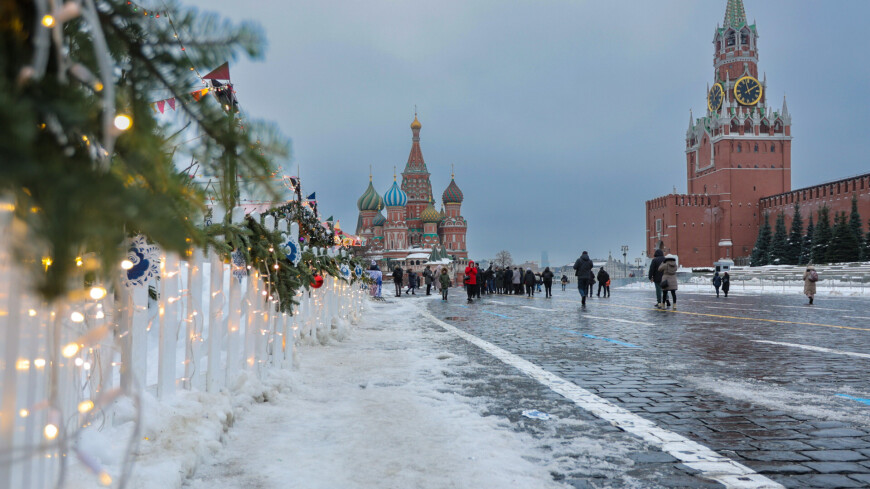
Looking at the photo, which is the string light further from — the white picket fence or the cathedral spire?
the cathedral spire

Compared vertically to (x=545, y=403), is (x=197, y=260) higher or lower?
higher

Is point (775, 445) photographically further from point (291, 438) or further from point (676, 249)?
point (676, 249)

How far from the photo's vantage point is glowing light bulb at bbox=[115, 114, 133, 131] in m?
0.97

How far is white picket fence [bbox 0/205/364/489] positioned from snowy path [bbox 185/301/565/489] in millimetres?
484

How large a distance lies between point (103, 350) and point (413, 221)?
96.4 metres

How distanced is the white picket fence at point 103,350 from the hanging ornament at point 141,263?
87mm

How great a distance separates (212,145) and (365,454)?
240 centimetres

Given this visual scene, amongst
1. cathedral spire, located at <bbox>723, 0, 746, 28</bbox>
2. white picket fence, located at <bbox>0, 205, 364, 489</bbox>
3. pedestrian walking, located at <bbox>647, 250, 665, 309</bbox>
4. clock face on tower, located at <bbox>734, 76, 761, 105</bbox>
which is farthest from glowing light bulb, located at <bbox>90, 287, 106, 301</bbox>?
cathedral spire, located at <bbox>723, 0, 746, 28</bbox>

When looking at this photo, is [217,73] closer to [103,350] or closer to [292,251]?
[103,350]

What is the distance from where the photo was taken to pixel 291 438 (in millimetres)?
3518

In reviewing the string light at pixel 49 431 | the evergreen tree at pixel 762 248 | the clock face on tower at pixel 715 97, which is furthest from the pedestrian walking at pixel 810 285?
the clock face on tower at pixel 715 97

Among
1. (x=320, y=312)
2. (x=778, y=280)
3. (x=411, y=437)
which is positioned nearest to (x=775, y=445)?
(x=411, y=437)

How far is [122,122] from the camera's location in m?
0.97

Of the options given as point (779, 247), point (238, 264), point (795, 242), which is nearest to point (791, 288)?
point (795, 242)
